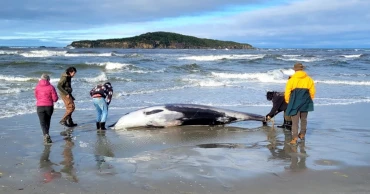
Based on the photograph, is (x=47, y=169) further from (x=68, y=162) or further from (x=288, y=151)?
(x=288, y=151)

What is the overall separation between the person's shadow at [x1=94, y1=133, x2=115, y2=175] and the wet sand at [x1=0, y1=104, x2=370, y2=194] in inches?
0.7

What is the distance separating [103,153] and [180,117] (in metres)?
3.39

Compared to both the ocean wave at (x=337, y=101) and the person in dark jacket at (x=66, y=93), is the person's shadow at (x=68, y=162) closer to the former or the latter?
the person in dark jacket at (x=66, y=93)

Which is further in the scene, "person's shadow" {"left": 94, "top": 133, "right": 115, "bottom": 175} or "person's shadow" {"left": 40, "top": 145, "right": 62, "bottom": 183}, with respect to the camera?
"person's shadow" {"left": 94, "top": 133, "right": 115, "bottom": 175}

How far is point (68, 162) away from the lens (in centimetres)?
723

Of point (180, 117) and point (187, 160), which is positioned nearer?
point (187, 160)

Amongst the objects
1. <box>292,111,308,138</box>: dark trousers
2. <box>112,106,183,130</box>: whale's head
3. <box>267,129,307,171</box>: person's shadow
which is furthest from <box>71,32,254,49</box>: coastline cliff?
<box>292,111,308,138</box>: dark trousers

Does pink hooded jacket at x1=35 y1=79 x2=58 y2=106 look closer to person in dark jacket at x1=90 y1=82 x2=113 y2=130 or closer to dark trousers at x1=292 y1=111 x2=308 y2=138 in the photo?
person in dark jacket at x1=90 y1=82 x2=113 y2=130

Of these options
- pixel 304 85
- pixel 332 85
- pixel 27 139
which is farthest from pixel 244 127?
pixel 332 85

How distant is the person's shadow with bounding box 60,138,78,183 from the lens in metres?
6.34

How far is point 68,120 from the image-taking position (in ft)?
35.9

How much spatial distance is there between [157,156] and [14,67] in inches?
1136

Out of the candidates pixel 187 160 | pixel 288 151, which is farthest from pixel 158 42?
pixel 187 160

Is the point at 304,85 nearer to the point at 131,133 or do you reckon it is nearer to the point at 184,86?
the point at 131,133
